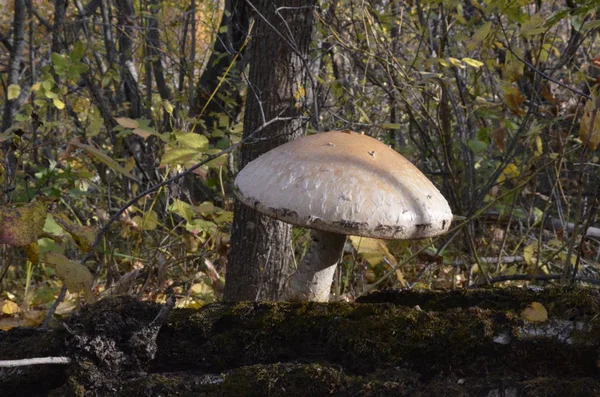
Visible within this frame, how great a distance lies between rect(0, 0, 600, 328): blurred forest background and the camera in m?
2.50

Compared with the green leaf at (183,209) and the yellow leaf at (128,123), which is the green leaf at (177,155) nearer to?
the yellow leaf at (128,123)

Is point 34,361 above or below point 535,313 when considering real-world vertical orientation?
below

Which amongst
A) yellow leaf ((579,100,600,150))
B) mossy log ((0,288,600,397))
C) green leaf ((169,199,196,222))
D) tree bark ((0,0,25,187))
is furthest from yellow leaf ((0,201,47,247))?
tree bark ((0,0,25,187))

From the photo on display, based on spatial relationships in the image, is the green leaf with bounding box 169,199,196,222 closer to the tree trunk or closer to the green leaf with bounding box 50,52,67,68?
the tree trunk

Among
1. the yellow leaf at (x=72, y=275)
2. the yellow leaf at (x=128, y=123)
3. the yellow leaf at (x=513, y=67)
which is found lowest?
the yellow leaf at (x=72, y=275)

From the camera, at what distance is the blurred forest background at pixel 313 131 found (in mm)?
2502

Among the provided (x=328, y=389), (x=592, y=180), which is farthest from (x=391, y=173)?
(x=592, y=180)

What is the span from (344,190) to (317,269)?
0.52 metres

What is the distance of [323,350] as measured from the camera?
1.72 metres

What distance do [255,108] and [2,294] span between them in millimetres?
2637

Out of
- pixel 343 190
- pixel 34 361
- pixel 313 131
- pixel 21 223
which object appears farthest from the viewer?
pixel 313 131

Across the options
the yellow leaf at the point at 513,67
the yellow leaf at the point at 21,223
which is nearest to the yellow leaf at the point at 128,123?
the yellow leaf at the point at 21,223

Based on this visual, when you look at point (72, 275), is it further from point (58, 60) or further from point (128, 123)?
point (58, 60)

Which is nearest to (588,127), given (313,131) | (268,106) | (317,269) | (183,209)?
(317,269)
